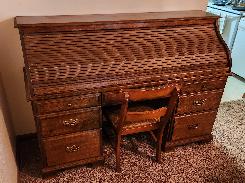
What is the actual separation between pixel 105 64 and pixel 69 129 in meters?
0.52

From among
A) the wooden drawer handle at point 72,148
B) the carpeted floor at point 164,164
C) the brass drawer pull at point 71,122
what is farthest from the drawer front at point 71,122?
the carpeted floor at point 164,164

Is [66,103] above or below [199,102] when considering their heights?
above

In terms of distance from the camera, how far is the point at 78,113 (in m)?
1.71

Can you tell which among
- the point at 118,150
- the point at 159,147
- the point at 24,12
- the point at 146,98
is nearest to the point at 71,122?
the point at 118,150

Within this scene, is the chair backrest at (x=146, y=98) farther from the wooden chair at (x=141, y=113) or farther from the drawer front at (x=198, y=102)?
the drawer front at (x=198, y=102)

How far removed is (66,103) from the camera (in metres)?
1.64

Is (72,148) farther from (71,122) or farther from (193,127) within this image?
(193,127)

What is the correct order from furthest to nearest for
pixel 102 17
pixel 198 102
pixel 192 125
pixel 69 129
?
pixel 192 125, pixel 198 102, pixel 102 17, pixel 69 129

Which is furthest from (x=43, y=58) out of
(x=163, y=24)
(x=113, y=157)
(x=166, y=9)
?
(x=166, y=9)

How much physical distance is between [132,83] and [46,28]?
67cm

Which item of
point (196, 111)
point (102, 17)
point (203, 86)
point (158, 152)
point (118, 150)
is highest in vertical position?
point (102, 17)

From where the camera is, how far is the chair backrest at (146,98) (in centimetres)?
160

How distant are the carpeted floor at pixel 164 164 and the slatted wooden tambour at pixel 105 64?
141 mm

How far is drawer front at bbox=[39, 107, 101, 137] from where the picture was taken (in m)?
1.68
